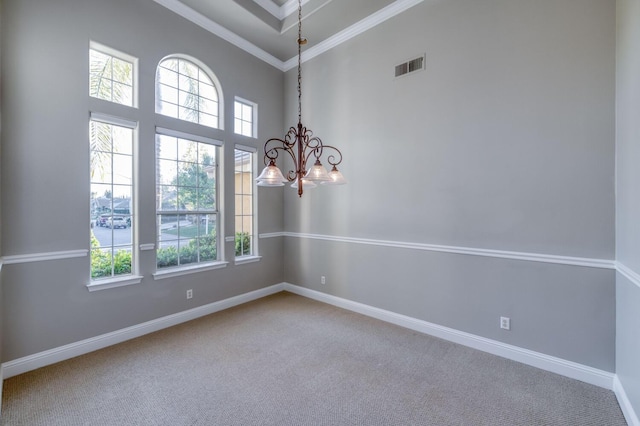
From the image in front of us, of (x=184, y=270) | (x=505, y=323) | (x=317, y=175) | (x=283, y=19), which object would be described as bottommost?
(x=505, y=323)

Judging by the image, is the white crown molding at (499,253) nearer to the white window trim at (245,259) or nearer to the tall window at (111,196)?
the white window trim at (245,259)

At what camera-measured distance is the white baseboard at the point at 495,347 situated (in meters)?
2.29

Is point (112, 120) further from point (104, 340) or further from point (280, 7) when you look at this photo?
point (280, 7)

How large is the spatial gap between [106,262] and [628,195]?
15.0 feet

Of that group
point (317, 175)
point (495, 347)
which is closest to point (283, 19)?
point (317, 175)

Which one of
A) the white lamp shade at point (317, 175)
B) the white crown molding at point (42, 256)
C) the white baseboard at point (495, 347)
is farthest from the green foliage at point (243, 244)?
the white lamp shade at point (317, 175)

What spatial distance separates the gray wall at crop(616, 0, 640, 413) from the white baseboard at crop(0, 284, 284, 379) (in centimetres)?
399

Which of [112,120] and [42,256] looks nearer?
[42,256]

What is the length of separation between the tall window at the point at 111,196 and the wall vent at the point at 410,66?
123 inches

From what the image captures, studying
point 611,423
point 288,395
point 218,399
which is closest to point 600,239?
point 611,423

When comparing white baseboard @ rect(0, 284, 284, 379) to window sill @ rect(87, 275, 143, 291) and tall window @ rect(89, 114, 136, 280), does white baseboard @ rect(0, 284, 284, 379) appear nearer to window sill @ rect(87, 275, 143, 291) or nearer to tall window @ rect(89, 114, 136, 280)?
window sill @ rect(87, 275, 143, 291)

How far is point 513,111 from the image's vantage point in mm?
2633

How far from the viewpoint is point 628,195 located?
6.33 ft

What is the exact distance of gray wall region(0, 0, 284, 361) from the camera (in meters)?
2.38
